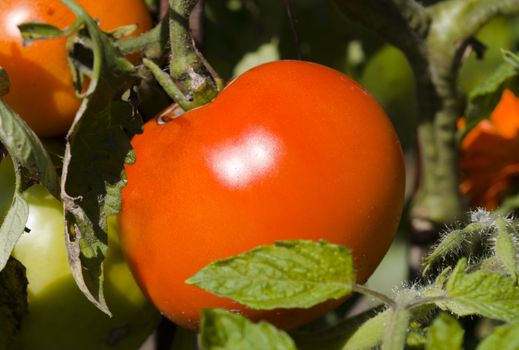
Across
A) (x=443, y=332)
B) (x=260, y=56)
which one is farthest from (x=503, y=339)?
(x=260, y=56)

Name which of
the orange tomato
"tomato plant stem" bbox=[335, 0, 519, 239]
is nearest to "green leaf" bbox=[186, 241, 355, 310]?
"tomato plant stem" bbox=[335, 0, 519, 239]

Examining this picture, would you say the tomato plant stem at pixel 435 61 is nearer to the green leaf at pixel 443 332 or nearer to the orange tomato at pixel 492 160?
the orange tomato at pixel 492 160

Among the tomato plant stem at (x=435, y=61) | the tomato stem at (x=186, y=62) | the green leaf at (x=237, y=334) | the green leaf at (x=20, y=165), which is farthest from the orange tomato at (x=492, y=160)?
the green leaf at (x=237, y=334)

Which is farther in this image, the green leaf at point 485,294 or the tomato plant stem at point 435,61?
the tomato plant stem at point 435,61

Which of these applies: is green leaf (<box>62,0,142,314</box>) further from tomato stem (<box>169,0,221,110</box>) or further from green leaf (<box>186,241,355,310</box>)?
green leaf (<box>186,241,355,310</box>)

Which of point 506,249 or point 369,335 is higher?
point 506,249

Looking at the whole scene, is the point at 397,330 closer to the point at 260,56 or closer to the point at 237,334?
the point at 237,334
